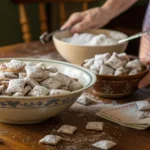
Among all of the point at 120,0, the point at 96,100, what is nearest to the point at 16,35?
the point at 120,0

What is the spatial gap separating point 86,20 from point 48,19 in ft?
4.64

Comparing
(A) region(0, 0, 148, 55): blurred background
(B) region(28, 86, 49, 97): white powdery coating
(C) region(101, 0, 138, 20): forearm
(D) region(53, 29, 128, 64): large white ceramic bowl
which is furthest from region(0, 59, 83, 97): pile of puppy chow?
(A) region(0, 0, 148, 55): blurred background

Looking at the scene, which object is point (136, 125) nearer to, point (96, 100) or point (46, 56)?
point (96, 100)

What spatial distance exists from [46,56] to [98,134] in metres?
0.74

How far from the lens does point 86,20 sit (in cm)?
183

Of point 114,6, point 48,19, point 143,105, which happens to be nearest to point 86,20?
point 114,6

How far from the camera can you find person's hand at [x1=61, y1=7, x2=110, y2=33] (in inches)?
71.4

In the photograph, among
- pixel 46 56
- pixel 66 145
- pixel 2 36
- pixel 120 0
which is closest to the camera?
pixel 66 145

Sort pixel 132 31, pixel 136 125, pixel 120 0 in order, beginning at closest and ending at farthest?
pixel 136 125
pixel 120 0
pixel 132 31

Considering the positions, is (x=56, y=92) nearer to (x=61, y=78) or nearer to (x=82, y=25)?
(x=61, y=78)

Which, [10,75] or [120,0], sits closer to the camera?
[10,75]

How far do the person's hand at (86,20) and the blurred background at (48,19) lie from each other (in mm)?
972

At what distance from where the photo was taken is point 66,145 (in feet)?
3.29

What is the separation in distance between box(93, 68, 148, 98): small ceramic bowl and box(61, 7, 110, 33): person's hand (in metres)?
0.55
